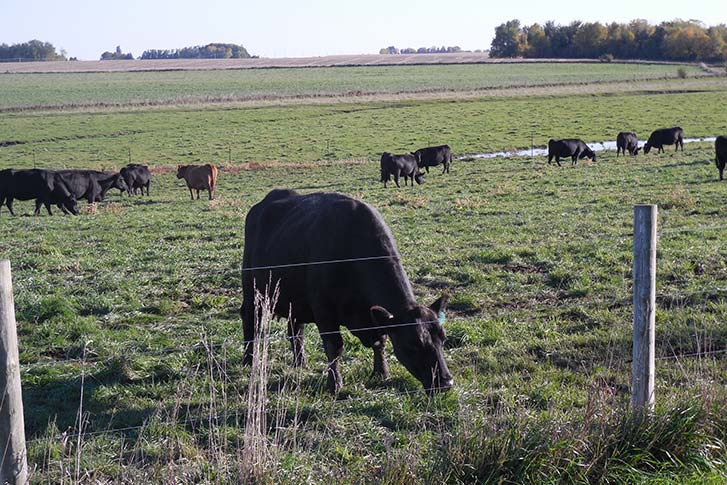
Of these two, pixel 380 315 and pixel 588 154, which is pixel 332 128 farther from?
pixel 380 315

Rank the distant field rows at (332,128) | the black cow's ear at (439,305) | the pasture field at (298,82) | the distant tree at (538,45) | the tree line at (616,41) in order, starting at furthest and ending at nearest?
the distant tree at (538,45) < the tree line at (616,41) < the pasture field at (298,82) < the distant field rows at (332,128) < the black cow's ear at (439,305)

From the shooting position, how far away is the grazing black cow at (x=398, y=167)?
103 feet

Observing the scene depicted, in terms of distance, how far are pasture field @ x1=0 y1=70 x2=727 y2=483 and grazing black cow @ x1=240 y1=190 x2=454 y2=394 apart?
340mm

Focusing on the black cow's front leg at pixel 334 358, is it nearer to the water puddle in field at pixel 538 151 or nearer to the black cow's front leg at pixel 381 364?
the black cow's front leg at pixel 381 364

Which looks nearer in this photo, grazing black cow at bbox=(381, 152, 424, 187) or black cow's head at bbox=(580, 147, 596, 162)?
grazing black cow at bbox=(381, 152, 424, 187)

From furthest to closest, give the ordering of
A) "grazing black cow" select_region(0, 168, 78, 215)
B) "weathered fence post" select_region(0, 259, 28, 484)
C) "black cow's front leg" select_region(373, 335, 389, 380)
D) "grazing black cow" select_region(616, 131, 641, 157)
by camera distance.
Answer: "grazing black cow" select_region(616, 131, 641, 157)
"grazing black cow" select_region(0, 168, 78, 215)
"black cow's front leg" select_region(373, 335, 389, 380)
"weathered fence post" select_region(0, 259, 28, 484)

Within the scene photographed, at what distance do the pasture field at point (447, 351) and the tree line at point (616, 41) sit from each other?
109m

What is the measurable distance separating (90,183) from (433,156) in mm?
14778

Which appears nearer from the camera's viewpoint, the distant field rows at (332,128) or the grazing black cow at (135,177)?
the grazing black cow at (135,177)

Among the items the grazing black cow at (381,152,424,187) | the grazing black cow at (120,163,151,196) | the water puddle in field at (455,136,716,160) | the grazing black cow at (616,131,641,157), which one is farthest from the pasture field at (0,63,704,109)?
the grazing black cow at (381,152,424,187)

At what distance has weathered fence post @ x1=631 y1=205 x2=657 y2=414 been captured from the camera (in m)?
5.21

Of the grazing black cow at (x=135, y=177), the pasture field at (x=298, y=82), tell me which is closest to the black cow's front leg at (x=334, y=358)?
the grazing black cow at (x=135, y=177)

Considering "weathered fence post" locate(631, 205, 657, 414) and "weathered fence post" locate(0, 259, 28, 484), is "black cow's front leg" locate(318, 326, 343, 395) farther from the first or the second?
"weathered fence post" locate(0, 259, 28, 484)

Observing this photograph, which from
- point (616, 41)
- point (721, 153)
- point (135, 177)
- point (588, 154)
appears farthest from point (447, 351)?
point (616, 41)
